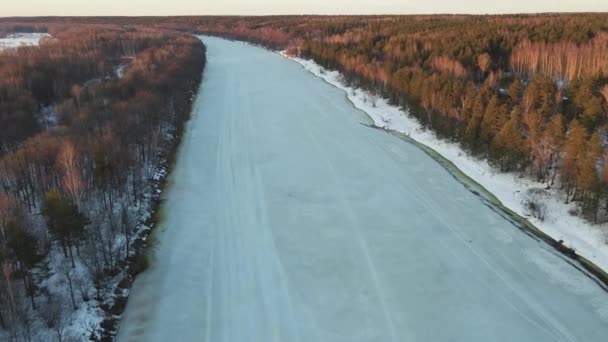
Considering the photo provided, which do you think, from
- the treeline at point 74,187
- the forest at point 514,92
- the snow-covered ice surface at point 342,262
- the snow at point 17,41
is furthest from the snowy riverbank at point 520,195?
the snow at point 17,41

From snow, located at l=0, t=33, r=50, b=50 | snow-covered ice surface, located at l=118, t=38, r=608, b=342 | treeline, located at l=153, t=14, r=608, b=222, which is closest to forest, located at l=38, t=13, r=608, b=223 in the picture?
treeline, located at l=153, t=14, r=608, b=222

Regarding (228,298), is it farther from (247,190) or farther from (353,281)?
(247,190)

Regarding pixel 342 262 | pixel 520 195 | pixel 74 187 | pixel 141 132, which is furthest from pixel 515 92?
pixel 74 187

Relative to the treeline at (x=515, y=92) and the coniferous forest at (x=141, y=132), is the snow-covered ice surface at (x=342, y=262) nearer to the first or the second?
the coniferous forest at (x=141, y=132)

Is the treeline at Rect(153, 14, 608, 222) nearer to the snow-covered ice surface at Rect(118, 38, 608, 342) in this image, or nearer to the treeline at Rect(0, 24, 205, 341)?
the snow-covered ice surface at Rect(118, 38, 608, 342)

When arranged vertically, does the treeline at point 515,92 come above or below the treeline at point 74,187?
above
